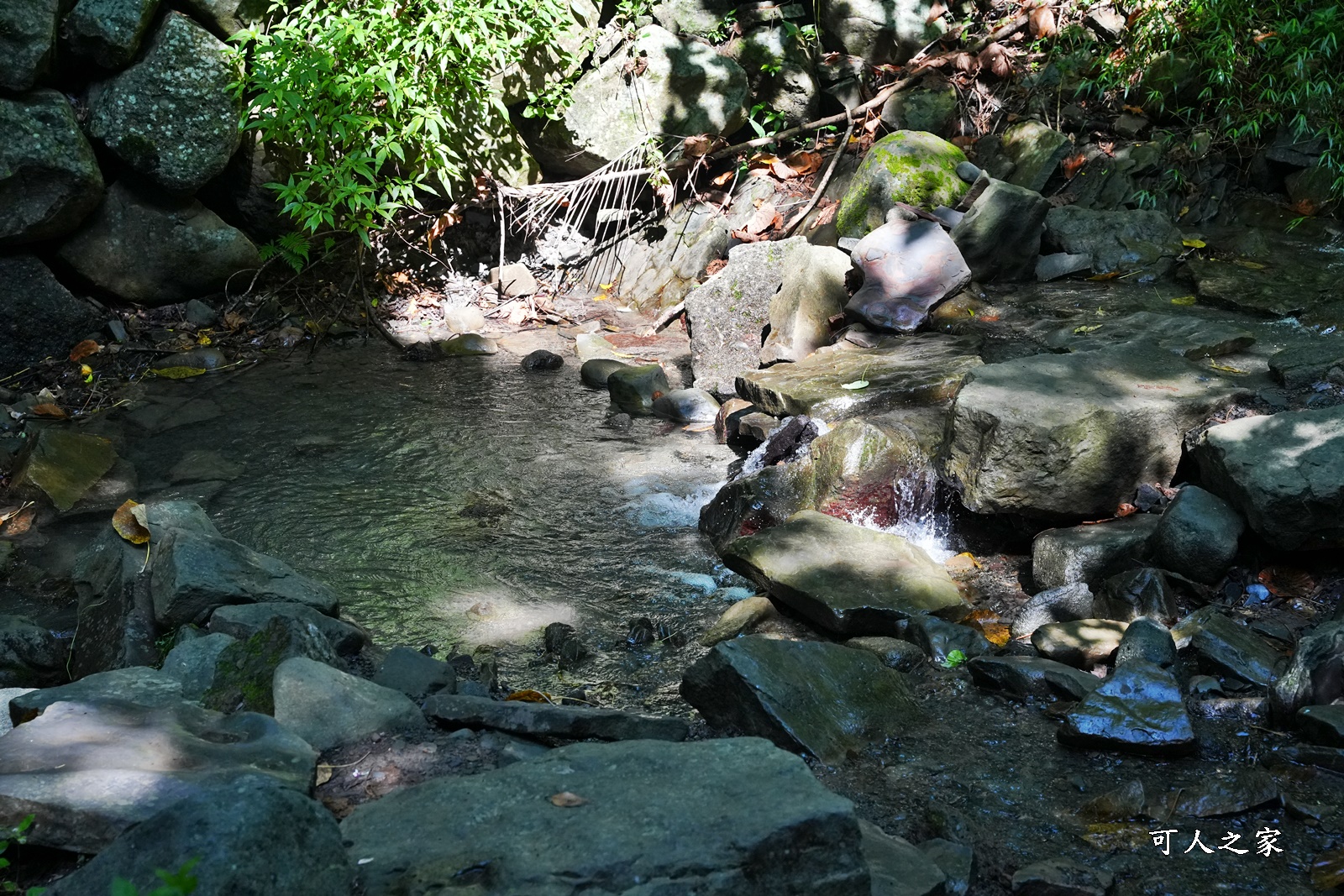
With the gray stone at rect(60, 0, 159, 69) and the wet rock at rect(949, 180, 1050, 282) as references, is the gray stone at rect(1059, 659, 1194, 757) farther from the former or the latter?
the gray stone at rect(60, 0, 159, 69)

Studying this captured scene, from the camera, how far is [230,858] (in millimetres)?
1548

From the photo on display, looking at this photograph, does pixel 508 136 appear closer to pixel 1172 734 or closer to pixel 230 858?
pixel 1172 734

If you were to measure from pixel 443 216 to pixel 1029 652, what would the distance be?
6.61 meters

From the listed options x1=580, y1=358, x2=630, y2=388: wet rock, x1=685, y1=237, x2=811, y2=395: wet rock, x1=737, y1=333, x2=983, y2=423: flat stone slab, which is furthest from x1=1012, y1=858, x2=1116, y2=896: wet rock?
x1=580, y1=358, x2=630, y2=388: wet rock

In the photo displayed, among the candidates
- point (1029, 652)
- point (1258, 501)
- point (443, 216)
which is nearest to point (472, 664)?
point (1029, 652)

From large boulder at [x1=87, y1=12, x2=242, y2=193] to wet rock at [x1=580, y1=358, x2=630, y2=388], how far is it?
310 cm

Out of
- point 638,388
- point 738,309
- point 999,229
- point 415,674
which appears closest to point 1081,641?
point 415,674

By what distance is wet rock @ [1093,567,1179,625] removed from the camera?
3805 mm

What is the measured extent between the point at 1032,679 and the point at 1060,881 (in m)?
1.08

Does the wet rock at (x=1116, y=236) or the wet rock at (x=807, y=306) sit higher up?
the wet rock at (x=1116, y=236)

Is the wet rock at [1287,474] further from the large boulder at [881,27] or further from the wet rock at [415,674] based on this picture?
the large boulder at [881,27]

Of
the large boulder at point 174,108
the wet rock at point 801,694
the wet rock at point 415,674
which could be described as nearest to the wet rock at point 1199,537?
the wet rock at point 801,694

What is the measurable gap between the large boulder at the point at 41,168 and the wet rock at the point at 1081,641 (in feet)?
22.3

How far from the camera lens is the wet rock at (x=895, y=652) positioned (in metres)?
3.70
